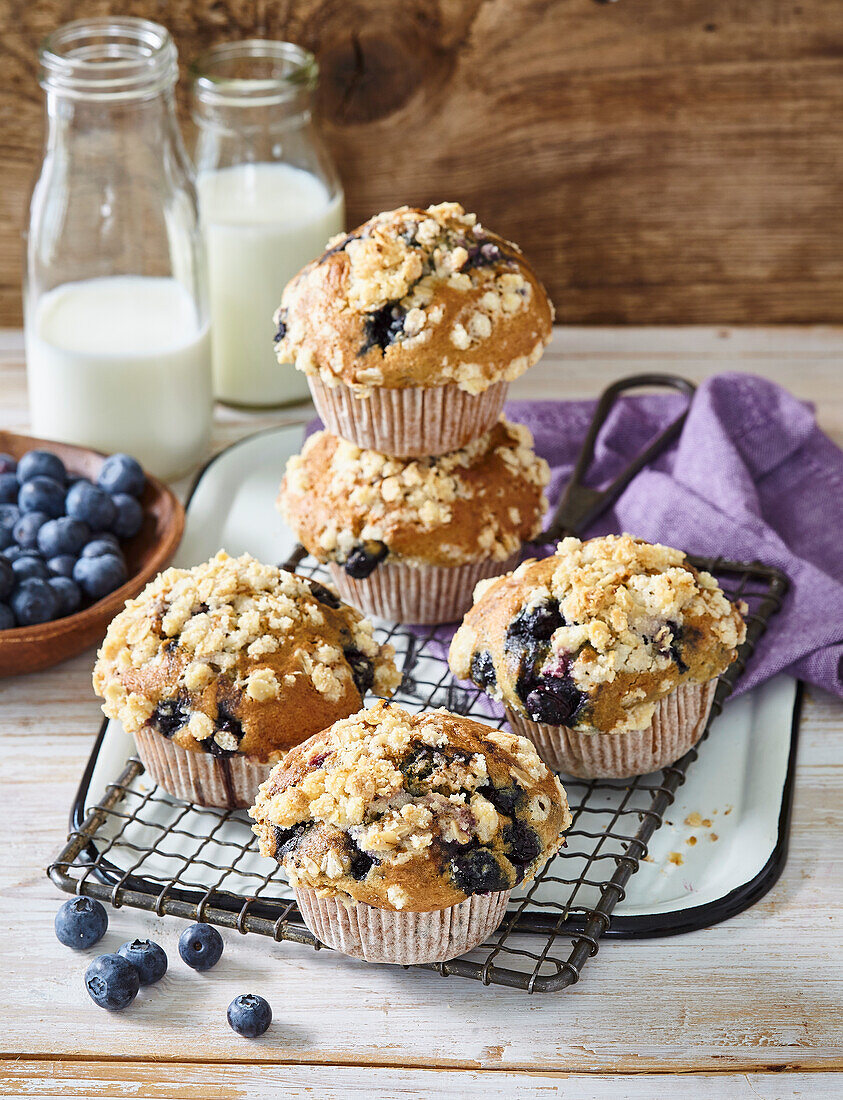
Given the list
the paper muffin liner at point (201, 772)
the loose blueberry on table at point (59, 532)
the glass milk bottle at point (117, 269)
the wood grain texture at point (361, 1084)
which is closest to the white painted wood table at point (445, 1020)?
the wood grain texture at point (361, 1084)

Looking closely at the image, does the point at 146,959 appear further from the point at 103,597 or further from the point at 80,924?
the point at 103,597

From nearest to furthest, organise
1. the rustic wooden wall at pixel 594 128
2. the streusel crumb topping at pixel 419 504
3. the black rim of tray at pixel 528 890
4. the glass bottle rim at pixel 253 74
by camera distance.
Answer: the black rim of tray at pixel 528 890
the streusel crumb topping at pixel 419 504
the glass bottle rim at pixel 253 74
the rustic wooden wall at pixel 594 128

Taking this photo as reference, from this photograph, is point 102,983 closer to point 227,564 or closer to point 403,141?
point 227,564

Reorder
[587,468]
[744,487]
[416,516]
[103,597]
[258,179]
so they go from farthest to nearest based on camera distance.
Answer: [258,179], [587,468], [744,487], [103,597], [416,516]

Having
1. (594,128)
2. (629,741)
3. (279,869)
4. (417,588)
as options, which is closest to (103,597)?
(417,588)

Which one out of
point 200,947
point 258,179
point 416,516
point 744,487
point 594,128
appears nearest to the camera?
point 200,947

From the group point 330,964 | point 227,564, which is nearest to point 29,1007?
point 330,964

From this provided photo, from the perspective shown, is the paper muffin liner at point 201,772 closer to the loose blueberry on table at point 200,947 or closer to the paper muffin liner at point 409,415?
the loose blueberry on table at point 200,947

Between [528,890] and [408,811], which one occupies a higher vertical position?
[408,811]
